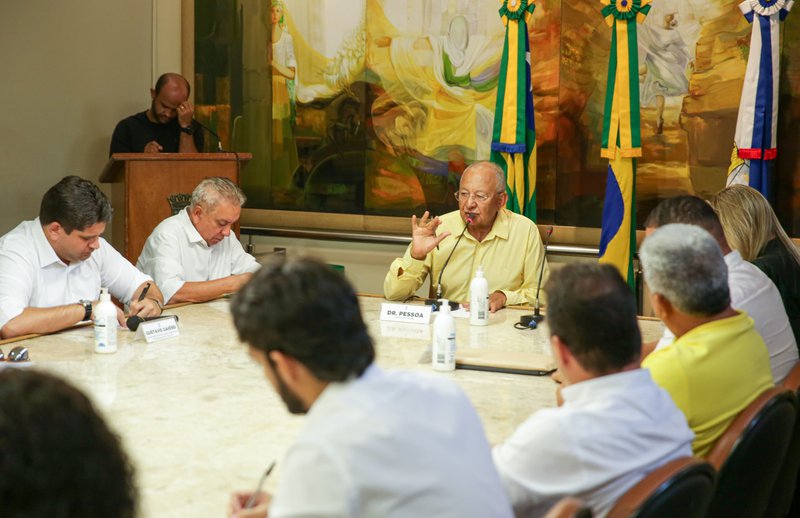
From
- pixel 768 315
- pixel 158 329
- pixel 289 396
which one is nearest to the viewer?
pixel 289 396

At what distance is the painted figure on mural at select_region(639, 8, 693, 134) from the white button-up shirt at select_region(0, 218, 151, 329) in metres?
3.43

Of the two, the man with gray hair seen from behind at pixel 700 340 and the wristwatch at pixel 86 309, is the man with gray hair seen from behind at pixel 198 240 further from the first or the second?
the man with gray hair seen from behind at pixel 700 340

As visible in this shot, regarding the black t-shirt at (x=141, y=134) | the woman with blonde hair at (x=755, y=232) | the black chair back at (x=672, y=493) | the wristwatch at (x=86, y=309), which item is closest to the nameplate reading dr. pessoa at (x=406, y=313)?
the wristwatch at (x=86, y=309)

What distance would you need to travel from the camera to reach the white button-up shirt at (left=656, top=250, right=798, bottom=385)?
9.87 feet

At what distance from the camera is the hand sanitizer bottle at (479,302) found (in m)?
3.91

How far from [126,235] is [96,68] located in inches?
73.8

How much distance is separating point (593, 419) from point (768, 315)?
4.75ft

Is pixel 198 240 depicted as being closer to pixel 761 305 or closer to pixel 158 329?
pixel 158 329

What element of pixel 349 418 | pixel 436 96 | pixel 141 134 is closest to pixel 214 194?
pixel 141 134

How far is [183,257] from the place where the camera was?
4.76 m

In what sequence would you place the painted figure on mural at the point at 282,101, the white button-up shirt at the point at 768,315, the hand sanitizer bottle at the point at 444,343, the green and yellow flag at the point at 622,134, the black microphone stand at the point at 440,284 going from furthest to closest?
the painted figure on mural at the point at 282,101
the green and yellow flag at the point at 622,134
the black microphone stand at the point at 440,284
the hand sanitizer bottle at the point at 444,343
the white button-up shirt at the point at 768,315

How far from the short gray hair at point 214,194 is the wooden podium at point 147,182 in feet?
3.25

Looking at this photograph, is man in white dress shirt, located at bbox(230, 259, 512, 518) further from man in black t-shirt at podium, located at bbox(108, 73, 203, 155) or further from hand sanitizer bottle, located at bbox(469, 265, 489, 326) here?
man in black t-shirt at podium, located at bbox(108, 73, 203, 155)

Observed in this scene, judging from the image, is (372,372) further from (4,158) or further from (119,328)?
(4,158)
